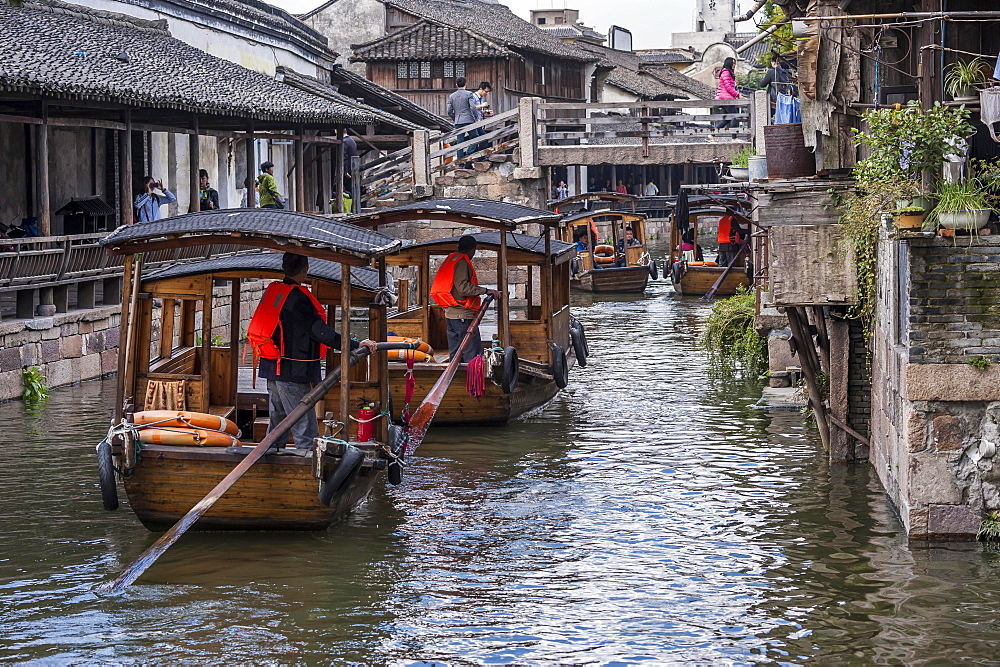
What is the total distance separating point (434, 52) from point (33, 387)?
2678cm

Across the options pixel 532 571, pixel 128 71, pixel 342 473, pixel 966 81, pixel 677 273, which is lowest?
pixel 532 571

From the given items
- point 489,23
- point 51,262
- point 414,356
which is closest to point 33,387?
point 51,262

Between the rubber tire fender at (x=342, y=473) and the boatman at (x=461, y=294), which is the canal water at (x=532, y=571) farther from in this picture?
the boatman at (x=461, y=294)

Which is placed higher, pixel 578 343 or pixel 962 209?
pixel 962 209

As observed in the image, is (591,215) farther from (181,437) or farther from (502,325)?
(181,437)

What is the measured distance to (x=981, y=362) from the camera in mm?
8859

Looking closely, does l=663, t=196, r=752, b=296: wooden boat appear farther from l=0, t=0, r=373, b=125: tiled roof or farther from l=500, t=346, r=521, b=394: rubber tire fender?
l=500, t=346, r=521, b=394: rubber tire fender

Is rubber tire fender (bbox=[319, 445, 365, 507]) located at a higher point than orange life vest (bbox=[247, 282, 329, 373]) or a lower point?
lower

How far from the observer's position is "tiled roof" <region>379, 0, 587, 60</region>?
41.3 metres

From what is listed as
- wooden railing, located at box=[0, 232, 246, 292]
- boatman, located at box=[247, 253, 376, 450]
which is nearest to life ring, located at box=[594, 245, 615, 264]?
wooden railing, located at box=[0, 232, 246, 292]

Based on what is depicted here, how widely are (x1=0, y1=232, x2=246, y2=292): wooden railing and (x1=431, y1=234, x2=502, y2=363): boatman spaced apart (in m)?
3.67

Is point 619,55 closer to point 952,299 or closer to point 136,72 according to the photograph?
point 136,72

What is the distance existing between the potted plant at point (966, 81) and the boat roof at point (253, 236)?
4.19 m

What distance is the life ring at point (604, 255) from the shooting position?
3105 centimetres
